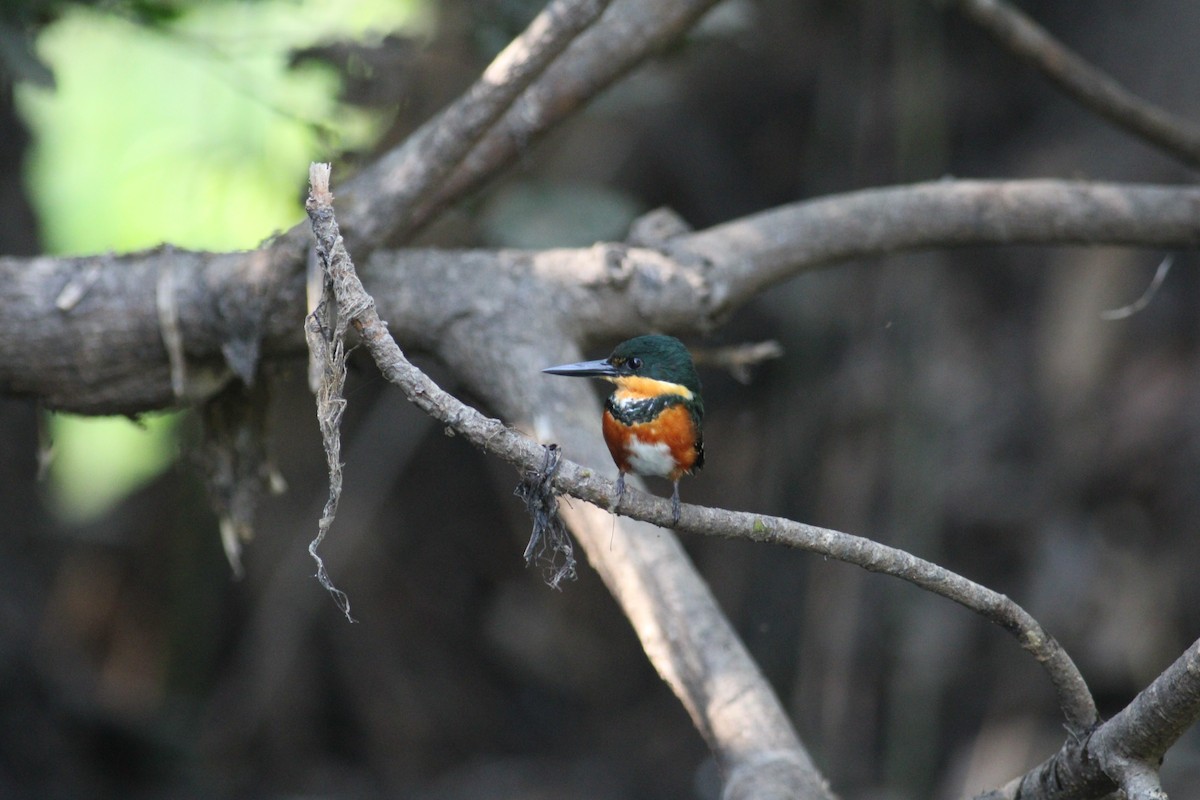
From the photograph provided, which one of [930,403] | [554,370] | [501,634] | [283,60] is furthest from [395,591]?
[554,370]

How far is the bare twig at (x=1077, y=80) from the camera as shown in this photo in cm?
317

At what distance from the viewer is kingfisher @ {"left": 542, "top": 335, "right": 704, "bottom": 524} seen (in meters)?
1.92

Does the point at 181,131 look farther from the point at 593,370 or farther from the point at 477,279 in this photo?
the point at 593,370

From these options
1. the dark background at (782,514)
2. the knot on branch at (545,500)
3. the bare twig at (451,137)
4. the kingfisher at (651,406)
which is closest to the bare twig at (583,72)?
the bare twig at (451,137)

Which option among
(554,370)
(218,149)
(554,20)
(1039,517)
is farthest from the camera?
(1039,517)

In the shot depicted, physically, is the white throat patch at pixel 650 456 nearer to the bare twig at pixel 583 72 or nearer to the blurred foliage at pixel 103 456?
the bare twig at pixel 583 72

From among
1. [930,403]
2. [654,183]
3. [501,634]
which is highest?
[654,183]

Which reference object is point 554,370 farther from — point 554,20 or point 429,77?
point 429,77

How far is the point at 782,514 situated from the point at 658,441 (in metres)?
3.47

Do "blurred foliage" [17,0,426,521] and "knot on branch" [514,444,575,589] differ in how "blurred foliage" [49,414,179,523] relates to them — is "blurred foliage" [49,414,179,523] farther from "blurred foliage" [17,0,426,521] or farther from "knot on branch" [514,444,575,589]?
"knot on branch" [514,444,575,589]

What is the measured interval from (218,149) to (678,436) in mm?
2986

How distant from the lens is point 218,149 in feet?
14.0

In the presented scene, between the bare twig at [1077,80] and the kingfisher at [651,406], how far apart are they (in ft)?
5.85

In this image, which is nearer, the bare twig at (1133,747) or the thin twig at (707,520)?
the thin twig at (707,520)
